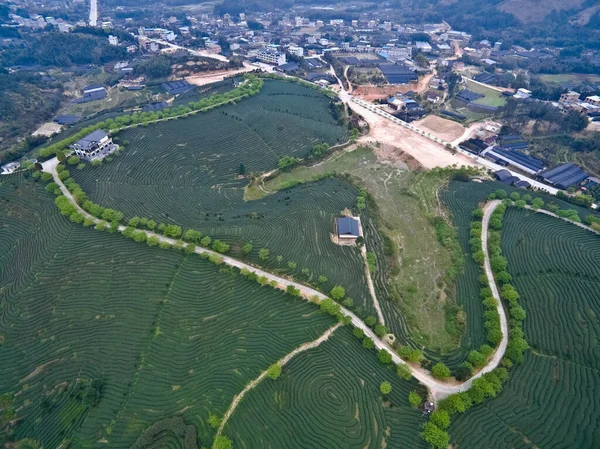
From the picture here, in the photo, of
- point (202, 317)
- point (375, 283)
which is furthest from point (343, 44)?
point (202, 317)

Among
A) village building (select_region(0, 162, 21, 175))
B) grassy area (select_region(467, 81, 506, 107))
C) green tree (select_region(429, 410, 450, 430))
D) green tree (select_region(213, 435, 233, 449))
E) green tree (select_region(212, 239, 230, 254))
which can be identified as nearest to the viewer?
green tree (select_region(213, 435, 233, 449))

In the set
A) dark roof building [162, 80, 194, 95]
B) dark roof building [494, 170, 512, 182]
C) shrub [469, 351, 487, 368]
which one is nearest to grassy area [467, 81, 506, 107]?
dark roof building [494, 170, 512, 182]

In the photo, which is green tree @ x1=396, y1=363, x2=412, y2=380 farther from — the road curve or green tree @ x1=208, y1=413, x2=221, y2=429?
green tree @ x1=208, y1=413, x2=221, y2=429

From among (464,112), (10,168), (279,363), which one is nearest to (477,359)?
(279,363)

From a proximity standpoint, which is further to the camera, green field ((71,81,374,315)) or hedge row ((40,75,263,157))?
hedge row ((40,75,263,157))

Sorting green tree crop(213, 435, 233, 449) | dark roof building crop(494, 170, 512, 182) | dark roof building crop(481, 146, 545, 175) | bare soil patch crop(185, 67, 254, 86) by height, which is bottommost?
green tree crop(213, 435, 233, 449)

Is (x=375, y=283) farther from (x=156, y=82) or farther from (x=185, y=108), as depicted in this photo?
(x=156, y=82)

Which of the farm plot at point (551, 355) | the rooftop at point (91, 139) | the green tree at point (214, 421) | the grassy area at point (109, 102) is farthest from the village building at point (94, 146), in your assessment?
the farm plot at point (551, 355)

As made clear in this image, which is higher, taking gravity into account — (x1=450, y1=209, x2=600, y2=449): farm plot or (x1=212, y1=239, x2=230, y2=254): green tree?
(x1=212, y1=239, x2=230, y2=254): green tree
